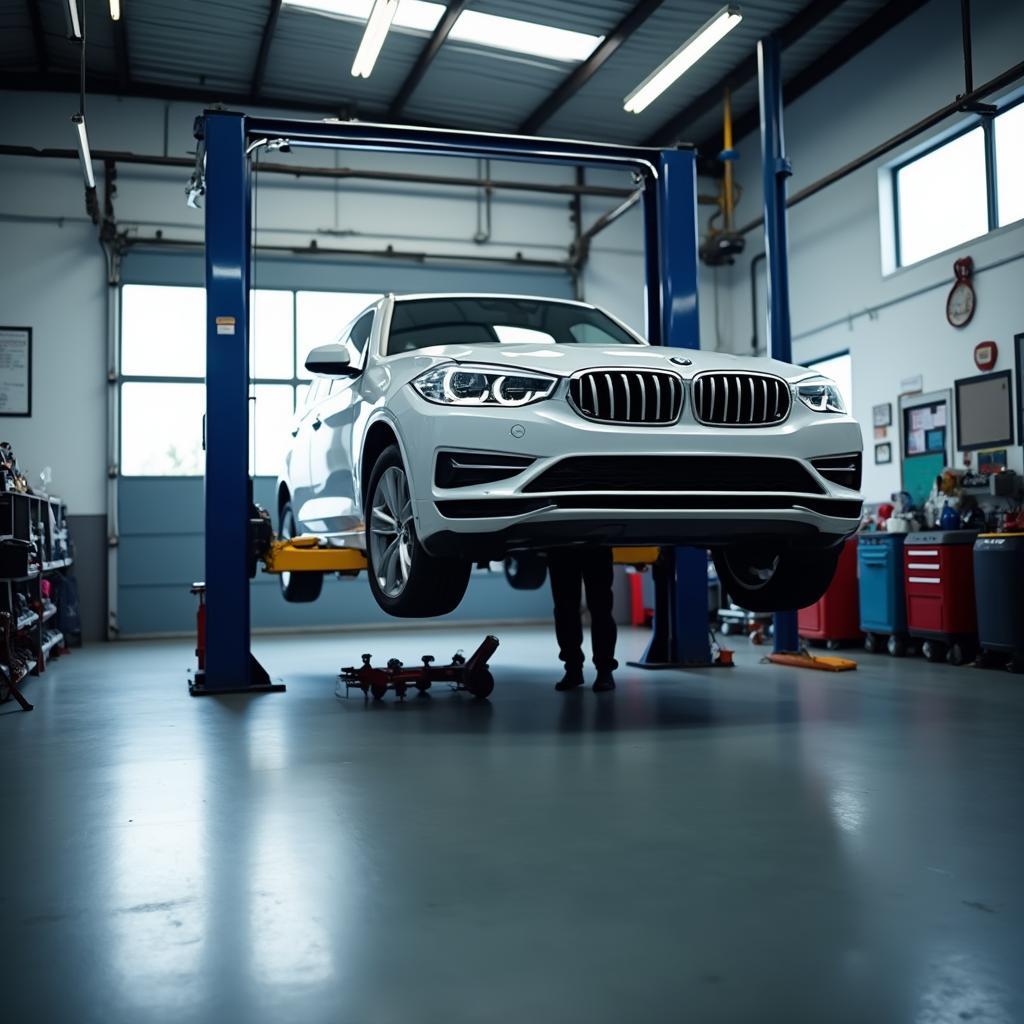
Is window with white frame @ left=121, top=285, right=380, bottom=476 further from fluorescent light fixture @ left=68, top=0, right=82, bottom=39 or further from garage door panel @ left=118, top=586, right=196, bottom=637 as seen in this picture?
fluorescent light fixture @ left=68, top=0, right=82, bottom=39

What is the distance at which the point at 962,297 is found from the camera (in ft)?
29.9

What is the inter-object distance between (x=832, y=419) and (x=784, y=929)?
2.73 metres

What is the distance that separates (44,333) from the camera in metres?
11.6

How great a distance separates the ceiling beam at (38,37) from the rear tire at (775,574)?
9.00m

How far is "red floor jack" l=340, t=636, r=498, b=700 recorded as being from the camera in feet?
17.6

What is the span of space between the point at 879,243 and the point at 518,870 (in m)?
9.50

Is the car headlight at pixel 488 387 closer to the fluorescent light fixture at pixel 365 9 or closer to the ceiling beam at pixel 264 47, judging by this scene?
the fluorescent light fixture at pixel 365 9

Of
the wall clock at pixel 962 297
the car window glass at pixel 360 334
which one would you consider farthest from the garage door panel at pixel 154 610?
the wall clock at pixel 962 297

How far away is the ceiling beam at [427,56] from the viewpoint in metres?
10.1

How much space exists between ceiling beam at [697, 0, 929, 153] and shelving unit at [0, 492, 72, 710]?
8.33 metres

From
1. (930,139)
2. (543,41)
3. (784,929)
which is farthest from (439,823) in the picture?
(543,41)

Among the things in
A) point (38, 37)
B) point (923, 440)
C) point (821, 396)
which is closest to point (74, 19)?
point (38, 37)

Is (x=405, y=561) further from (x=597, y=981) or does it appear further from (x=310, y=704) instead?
(x=597, y=981)

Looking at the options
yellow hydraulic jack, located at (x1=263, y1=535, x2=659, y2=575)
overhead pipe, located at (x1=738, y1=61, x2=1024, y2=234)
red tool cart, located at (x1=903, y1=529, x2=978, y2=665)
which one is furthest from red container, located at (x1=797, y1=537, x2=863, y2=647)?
yellow hydraulic jack, located at (x1=263, y1=535, x2=659, y2=575)
